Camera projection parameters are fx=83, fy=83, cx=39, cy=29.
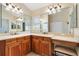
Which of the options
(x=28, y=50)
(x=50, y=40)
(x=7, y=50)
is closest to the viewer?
(x=7, y=50)

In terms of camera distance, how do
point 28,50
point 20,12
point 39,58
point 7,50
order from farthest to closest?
point 20,12, point 28,50, point 7,50, point 39,58

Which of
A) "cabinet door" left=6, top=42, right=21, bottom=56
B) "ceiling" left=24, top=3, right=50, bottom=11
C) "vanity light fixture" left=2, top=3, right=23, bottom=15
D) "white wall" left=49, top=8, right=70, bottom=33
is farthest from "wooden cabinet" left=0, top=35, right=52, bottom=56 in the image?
"ceiling" left=24, top=3, right=50, bottom=11

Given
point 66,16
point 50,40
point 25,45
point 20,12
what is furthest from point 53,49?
point 20,12

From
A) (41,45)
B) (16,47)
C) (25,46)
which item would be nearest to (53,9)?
(41,45)

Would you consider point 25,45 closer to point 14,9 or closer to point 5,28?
point 5,28

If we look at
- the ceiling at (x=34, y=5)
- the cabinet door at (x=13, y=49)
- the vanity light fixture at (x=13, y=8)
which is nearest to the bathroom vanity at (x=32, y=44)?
the cabinet door at (x=13, y=49)

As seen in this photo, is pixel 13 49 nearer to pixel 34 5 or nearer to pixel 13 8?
pixel 13 8

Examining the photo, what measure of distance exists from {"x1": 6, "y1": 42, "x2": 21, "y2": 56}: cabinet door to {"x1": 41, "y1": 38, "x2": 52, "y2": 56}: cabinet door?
647 millimetres

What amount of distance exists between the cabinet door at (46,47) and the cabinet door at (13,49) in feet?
2.12

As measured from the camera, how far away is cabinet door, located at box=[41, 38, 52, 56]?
2174 mm

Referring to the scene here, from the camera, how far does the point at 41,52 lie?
2375 mm

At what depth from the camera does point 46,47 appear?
224 centimetres

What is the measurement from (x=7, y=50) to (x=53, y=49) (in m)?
1.15

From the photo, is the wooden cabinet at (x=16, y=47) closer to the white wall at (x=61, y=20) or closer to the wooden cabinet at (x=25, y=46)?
the wooden cabinet at (x=25, y=46)
